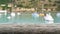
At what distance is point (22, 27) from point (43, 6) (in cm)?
27

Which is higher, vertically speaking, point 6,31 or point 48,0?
point 48,0

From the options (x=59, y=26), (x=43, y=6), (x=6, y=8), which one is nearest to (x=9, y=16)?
(x=6, y=8)

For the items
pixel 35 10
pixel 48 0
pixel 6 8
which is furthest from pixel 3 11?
pixel 48 0

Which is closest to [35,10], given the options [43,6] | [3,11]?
[43,6]

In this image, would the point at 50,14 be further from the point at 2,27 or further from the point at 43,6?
the point at 2,27

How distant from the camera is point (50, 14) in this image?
0.66 metres

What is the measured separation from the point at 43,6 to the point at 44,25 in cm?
25

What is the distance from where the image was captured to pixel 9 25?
0.43m

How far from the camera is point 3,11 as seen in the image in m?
0.61

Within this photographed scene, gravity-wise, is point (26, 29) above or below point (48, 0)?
below

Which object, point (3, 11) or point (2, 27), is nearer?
point (2, 27)

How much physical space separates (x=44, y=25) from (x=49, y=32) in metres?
0.04

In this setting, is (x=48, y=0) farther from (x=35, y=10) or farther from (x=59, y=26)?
(x=59, y=26)

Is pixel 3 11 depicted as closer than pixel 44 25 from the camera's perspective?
No
